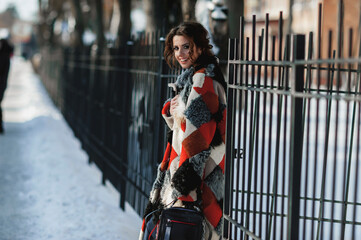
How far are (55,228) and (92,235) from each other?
460mm

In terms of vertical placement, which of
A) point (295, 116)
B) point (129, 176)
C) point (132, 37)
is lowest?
point (129, 176)

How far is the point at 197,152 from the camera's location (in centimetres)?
334

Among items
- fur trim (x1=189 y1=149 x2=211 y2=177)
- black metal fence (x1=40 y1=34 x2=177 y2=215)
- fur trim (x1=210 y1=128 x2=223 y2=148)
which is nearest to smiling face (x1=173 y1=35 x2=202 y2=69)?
fur trim (x1=210 y1=128 x2=223 y2=148)

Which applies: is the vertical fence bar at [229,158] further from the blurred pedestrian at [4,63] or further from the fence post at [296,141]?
the blurred pedestrian at [4,63]

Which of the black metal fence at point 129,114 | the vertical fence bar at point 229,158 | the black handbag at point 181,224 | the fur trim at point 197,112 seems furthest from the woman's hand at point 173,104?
the black metal fence at point 129,114

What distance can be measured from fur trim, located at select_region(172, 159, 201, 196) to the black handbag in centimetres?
11

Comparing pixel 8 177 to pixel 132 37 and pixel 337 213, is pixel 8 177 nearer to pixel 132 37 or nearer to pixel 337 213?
pixel 132 37

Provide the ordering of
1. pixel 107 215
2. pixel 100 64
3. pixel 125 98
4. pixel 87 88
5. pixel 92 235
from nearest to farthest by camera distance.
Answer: pixel 92 235
pixel 107 215
pixel 125 98
pixel 100 64
pixel 87 88

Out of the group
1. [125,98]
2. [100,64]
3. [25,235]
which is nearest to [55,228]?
[25,235]

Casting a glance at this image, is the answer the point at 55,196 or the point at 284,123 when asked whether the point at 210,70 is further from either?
the point at 55,196

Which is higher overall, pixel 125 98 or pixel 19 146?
pixel 125 98

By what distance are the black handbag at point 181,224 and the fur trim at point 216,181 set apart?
0.24m

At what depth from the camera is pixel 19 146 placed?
444 inches

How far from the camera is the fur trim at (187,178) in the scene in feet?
10.9
